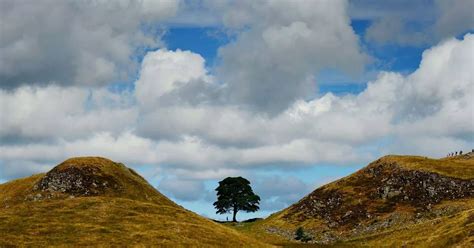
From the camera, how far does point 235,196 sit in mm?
180000

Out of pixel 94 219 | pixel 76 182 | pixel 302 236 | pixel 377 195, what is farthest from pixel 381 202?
pixel 76 182

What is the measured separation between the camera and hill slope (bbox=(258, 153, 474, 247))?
120125mm

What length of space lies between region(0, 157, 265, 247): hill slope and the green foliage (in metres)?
28.7

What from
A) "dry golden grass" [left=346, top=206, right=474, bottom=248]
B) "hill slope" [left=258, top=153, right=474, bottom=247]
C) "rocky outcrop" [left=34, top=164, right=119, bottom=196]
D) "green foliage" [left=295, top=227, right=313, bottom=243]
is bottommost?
"dry golden grass" [left=346, top=206, right=474, bottom=248]

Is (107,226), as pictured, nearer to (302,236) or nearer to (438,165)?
(302,236)

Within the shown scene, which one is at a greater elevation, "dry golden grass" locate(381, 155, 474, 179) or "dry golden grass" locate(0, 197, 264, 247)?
"dry golden grass" locate(381, 155, 474, 179)

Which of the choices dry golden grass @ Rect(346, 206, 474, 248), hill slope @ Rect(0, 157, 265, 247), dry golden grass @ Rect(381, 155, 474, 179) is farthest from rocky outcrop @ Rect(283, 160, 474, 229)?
hill slope @ Rect(0, 157, 265, 247)

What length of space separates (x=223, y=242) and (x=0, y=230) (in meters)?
33.6

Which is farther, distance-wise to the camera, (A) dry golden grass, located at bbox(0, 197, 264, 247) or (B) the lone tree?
(B) the lone tree

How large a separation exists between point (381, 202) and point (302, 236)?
23.4 meters

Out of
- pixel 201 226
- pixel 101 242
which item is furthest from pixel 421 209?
pixel 101 242

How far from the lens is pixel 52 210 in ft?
313

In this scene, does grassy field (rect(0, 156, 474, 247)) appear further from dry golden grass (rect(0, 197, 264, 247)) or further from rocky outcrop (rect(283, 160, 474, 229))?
rocky outcrop (rect(283, 160, 474, 229))

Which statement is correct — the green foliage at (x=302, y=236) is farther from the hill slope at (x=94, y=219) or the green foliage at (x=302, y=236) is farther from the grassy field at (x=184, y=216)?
the hill slope at (x=94, y=219)
